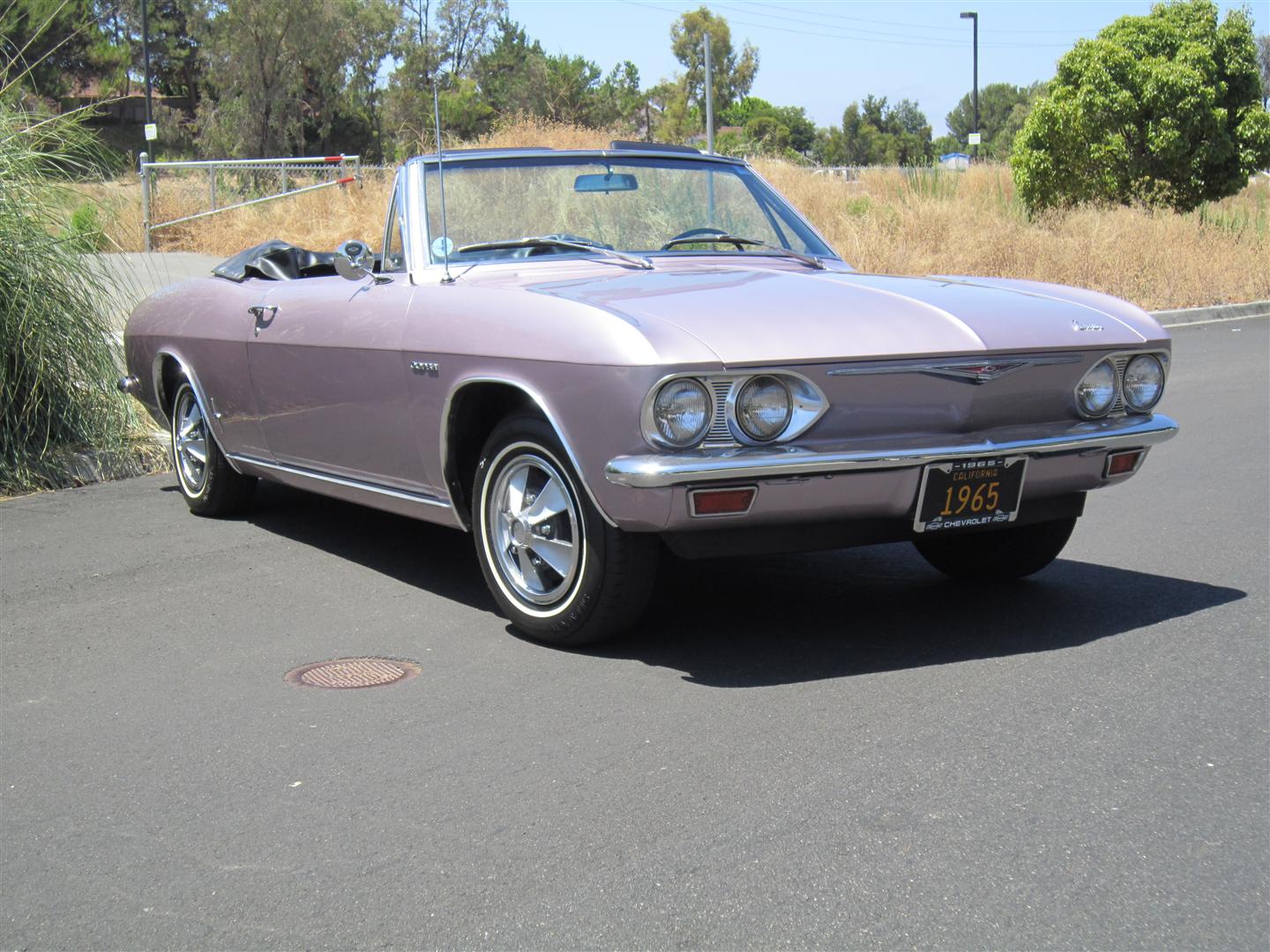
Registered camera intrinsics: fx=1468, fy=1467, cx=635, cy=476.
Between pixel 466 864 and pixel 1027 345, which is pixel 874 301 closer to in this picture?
pixel 1027 345

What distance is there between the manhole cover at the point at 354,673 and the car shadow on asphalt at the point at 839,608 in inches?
19.9

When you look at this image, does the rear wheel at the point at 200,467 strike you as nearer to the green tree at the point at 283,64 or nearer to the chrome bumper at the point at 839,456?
the chrome bumper at the point at 839,456

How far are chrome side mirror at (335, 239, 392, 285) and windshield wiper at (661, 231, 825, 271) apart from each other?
1.12 metres

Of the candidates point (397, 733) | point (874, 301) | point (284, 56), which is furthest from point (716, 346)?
point (284, 56)

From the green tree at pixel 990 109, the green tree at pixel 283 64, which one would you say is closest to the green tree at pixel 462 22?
the green tree at pixel 283 64

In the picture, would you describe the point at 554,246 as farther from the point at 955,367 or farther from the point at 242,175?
the point at 242,175

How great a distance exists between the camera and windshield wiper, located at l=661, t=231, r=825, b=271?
575 cm

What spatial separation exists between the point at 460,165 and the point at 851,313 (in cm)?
193

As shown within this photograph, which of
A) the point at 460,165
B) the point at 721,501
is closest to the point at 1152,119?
the point at 460,165

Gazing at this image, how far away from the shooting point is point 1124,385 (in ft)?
15.6

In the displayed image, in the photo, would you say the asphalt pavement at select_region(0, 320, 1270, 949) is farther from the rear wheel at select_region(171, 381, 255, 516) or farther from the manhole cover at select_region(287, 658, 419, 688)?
the rear wheel at select_region(171, 381, 255, 516)

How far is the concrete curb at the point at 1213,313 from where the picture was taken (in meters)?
17.6

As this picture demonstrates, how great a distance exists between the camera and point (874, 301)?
4484mm

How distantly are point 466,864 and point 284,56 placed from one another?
164 ft
